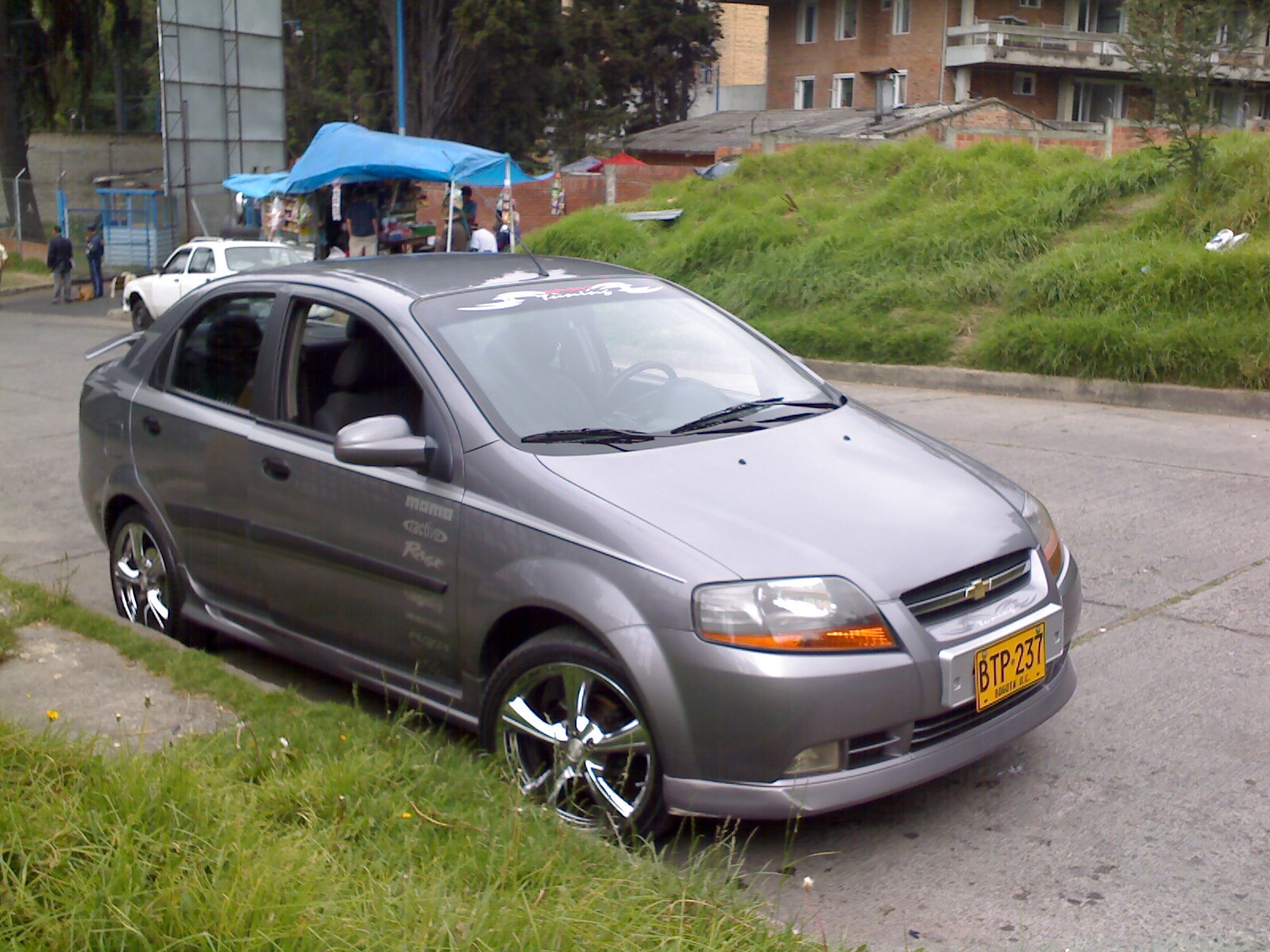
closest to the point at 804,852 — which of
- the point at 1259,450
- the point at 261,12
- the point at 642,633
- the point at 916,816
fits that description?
the point at 916,816

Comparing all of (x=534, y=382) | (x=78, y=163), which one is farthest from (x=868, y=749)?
(x=78, y=163)

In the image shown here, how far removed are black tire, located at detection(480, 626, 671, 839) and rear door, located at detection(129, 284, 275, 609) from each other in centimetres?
146

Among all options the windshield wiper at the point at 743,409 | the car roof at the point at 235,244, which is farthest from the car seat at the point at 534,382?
the car roof at the point at 235,244

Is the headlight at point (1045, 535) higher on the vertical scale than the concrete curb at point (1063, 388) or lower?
higher

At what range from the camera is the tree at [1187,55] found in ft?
42.6

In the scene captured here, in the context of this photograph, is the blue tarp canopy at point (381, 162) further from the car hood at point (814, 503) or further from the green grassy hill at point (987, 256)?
the car hood at point (814, 503)

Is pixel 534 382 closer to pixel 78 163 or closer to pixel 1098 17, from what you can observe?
pixel 78 163

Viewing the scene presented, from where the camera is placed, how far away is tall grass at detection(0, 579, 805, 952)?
9.00ft

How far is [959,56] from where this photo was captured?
4512cm

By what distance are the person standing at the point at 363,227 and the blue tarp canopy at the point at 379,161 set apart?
0.72m

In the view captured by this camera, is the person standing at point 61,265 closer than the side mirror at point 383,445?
No

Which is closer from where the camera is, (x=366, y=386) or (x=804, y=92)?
(x=366, y=386)

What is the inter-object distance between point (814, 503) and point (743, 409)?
0.85 metres

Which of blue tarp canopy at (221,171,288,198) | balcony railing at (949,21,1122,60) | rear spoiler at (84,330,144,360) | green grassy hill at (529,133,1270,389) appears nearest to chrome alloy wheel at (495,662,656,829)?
rear spoiler at (84,330,144,360)
